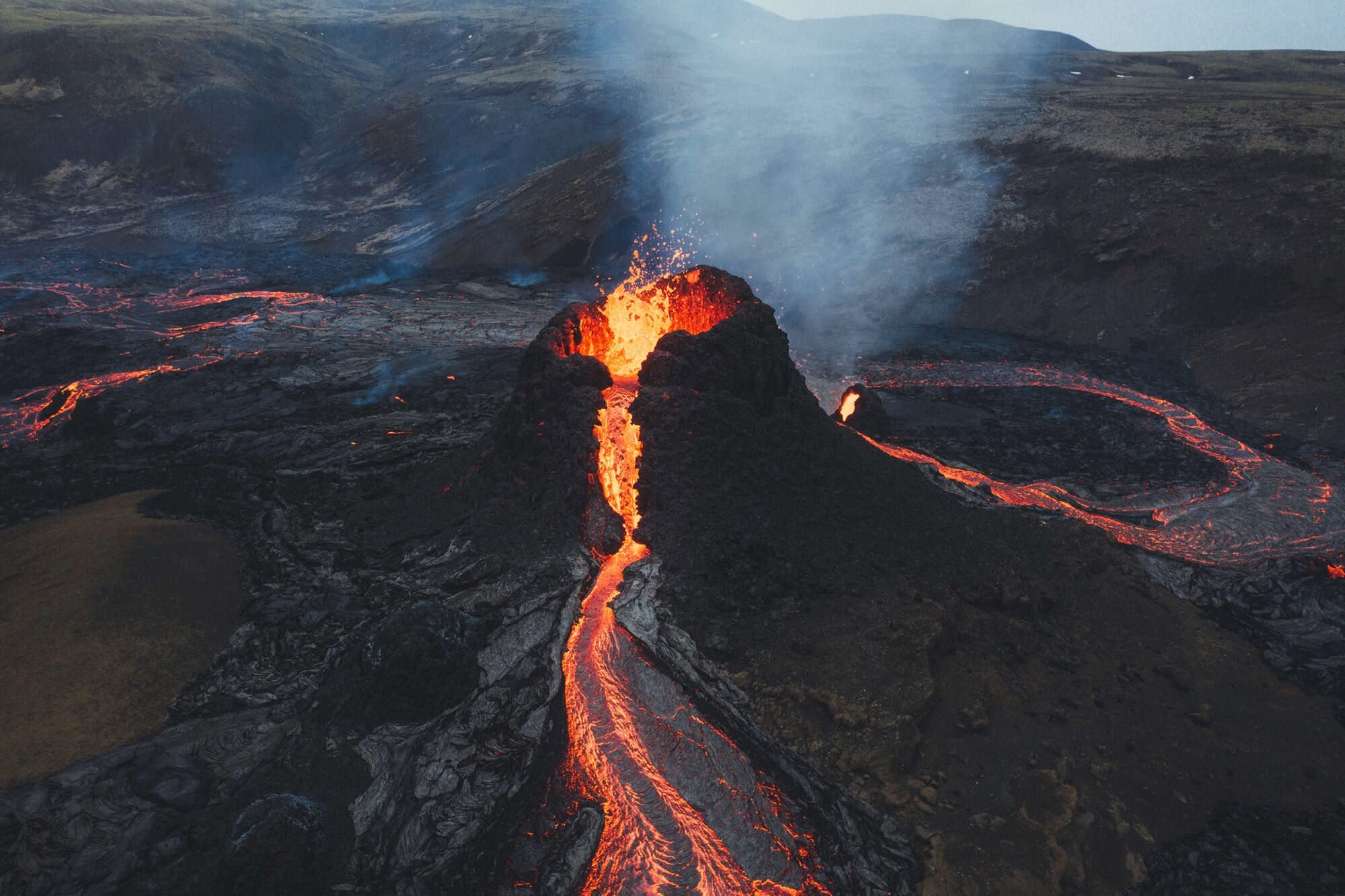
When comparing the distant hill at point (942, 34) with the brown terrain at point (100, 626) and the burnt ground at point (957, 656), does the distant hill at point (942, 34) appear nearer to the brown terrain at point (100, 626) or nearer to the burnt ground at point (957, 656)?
the burnt ground at point (957, 656)

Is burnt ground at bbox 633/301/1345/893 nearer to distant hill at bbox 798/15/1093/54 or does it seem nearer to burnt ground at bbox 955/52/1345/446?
burnt ground at bbox 955/52/1345/446

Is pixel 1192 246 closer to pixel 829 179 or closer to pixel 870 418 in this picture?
pixel 829 179

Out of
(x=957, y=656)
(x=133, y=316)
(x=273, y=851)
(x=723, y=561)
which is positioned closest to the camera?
(x=273, y=851)

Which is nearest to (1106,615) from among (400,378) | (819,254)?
(400,378)

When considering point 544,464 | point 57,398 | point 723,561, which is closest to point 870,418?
point 723,561

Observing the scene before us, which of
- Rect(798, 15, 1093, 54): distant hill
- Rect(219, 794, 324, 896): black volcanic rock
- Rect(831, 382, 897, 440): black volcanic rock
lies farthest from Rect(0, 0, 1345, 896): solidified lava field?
Rect(798, 15, 1093, 54): distant hill

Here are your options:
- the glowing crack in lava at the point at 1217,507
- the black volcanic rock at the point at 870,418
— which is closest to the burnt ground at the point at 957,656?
the glowing crack in lava at the point at 1217,507
